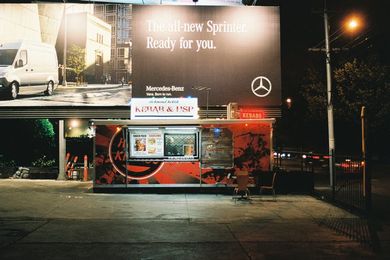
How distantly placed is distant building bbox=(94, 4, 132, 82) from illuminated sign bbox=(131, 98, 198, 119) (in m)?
4.98

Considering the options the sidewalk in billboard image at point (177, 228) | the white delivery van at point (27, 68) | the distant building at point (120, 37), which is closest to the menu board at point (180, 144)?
the sidewalk in billboard image at point (177, 228)

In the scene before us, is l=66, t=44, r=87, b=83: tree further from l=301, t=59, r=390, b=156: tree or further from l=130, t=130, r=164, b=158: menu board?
l=301, t=59, r=390, b=156: tree

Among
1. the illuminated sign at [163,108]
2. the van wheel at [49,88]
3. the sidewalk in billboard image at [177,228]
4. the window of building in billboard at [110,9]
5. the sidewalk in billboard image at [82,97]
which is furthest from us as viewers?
the window of building in billboard at [110,9]

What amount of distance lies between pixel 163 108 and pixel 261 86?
22.6 ft

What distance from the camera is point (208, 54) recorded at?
67.7ft

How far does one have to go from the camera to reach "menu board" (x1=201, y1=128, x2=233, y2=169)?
53.1ft

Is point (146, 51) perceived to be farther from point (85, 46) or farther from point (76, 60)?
point (76, 60)

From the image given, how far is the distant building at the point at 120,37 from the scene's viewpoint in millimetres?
20422

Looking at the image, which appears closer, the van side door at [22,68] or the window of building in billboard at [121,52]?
the van side door at [22,68]

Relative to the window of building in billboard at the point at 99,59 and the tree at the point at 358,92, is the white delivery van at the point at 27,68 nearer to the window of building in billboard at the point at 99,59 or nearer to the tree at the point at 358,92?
the window of building in billboard at the point at 99,59

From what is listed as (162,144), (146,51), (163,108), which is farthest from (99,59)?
(162,144)

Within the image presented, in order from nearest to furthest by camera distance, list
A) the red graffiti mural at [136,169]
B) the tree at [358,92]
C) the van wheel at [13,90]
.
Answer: the red graffiti mural at [136,169] < the van wheel at [13,90] < the tree at [358,92]

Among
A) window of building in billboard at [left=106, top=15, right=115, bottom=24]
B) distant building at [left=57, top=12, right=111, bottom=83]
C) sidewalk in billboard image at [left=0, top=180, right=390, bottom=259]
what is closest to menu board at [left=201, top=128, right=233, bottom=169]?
sidewalk in billboard image at [left=0, top=180, right=390, bottom=259]

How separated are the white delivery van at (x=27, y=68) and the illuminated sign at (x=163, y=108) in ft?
22.0
